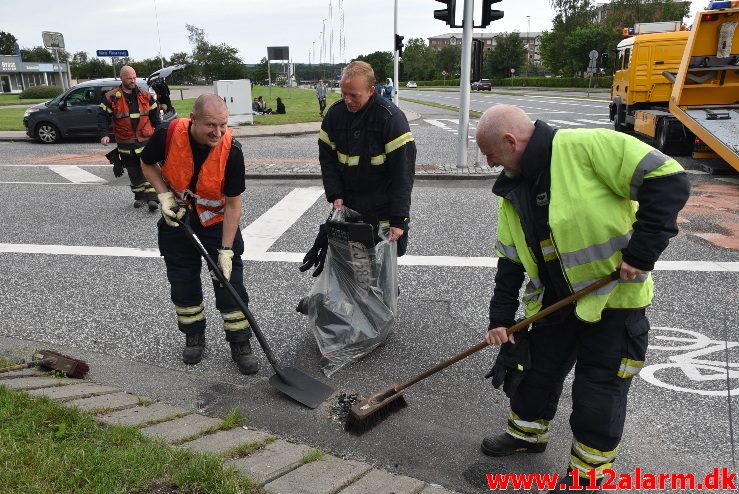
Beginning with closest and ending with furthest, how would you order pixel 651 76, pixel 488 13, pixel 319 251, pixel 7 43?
pixel 319 251
pixel 488 13
pixel 651 76
pixel 7 43

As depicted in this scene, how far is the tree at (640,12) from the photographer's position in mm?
63688

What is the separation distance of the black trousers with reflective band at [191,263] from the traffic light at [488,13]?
24.5 ft

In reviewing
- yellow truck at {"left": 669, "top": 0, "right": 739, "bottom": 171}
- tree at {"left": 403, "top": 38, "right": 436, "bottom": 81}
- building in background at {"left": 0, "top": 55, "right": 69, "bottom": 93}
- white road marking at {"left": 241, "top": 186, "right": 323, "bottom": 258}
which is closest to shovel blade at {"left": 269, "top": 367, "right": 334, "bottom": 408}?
white road marking at {"left": 241, "top": 186, "right": 323, "bottom": 258}

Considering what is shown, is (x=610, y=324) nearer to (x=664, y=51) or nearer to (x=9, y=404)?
(x=9, y=404)

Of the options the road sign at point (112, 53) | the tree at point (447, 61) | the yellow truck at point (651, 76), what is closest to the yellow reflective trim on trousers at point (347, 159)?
the yellow truck at point (651, 76)

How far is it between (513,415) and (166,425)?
1706 millimetres

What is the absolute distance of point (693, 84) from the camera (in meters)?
10.8

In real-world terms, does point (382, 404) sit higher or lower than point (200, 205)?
lower

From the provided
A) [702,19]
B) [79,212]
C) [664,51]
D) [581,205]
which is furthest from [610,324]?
[664,51]

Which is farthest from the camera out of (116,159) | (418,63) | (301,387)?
(418,63)

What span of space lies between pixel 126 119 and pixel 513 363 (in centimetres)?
710

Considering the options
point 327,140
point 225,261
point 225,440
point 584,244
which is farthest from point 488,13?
point 225,440

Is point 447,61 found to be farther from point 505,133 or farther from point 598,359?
point 598,359

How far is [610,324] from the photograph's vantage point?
7.69 feet
